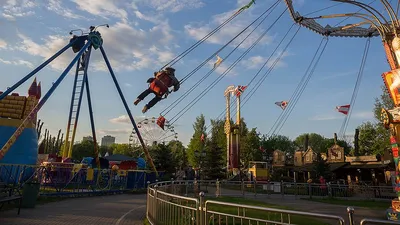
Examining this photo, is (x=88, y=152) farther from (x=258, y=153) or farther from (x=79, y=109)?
(x=79, y=109)

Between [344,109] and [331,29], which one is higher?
[331,29]

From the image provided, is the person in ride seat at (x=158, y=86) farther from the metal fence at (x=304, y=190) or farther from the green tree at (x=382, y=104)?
the green tree at (x=382, y=104)

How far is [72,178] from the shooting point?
795 inches

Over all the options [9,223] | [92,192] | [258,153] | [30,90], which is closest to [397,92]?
[9,223]

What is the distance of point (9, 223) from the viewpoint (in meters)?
9.93

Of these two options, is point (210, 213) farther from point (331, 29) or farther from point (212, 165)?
point (212, 165)

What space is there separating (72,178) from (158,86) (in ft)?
26.7

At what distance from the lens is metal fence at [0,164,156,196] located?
1805 cm

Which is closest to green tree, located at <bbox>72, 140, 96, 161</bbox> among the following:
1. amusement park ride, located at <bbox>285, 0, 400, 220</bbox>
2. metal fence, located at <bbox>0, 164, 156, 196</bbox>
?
metal fence, located at <bbox>0, 164, 156, 196</bbox>

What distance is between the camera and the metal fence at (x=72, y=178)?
18.0 metres

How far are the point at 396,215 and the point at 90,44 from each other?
23139 millimetres

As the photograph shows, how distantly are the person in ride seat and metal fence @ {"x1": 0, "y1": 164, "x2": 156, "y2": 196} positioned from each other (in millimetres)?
5190

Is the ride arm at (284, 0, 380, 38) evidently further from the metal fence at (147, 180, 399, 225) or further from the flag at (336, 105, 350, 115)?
the metal fence at (147, 180, 399, 225)

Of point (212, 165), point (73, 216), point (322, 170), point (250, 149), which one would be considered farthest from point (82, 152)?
point (73, 216)
